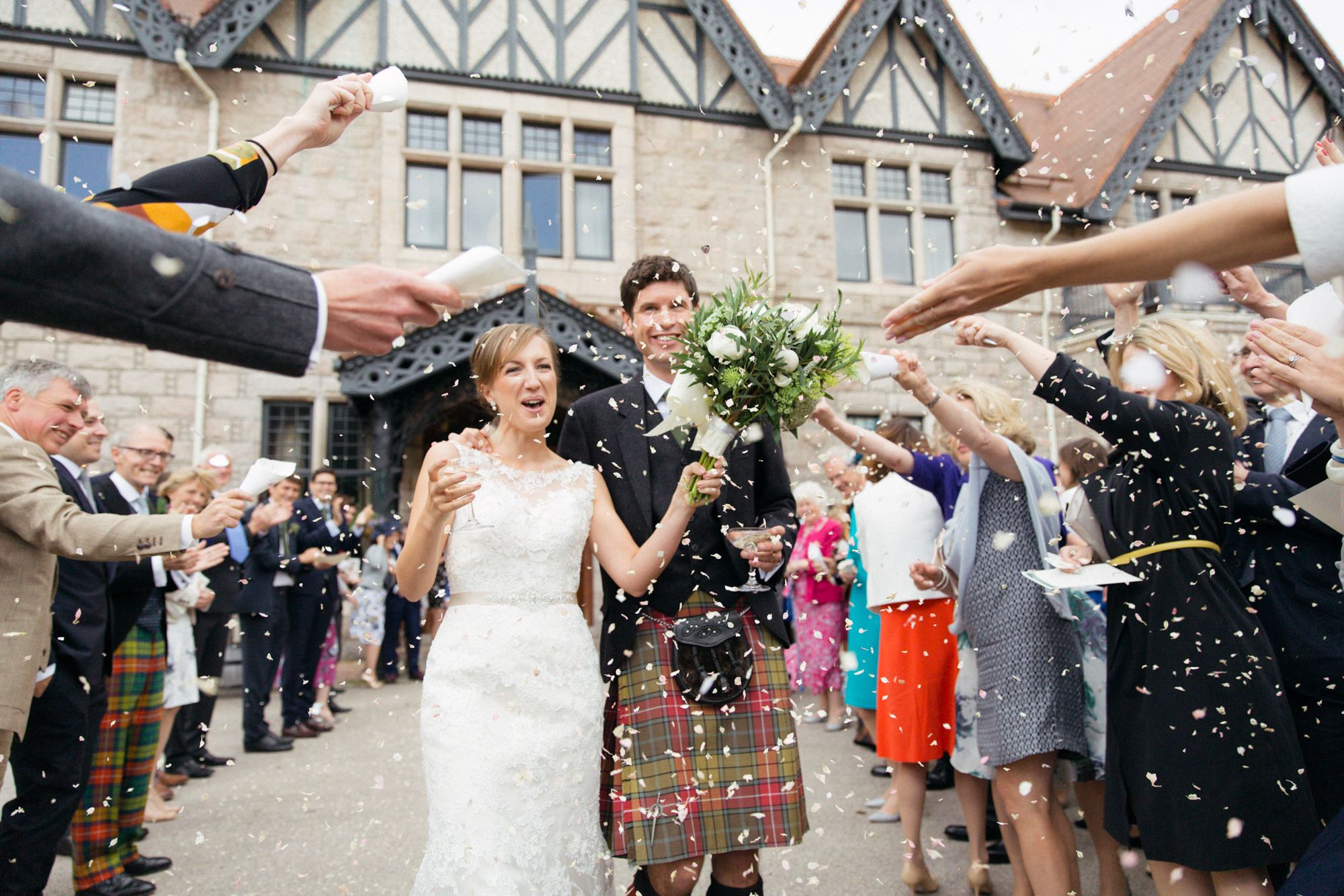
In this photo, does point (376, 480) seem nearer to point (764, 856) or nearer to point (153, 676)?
point (153, 676)

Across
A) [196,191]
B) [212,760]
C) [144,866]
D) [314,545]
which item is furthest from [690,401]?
[314,545]

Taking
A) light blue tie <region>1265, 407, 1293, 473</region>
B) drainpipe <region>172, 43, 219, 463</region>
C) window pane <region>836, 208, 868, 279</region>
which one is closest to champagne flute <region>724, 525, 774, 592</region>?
light blue tie <region>1265, 407, 1293, 473</region>

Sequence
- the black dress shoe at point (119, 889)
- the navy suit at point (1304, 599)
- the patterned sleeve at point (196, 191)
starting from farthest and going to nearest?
1. the black dress shoe at point (119, 889)
2. the navy suit at point (1304, 599)
3. the patterned sleeve at point (196, 191)

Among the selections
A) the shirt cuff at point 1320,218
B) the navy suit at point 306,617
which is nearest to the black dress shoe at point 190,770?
the navy suit at point 306,617

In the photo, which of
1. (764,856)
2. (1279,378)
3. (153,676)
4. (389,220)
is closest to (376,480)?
(389,220)

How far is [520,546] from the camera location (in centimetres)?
319

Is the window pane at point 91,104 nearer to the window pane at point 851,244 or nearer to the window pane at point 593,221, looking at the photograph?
the window pane at point 593,221

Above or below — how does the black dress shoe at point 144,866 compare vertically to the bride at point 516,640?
below

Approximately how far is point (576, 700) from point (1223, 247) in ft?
7.69

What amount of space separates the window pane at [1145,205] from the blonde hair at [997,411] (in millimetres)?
13029

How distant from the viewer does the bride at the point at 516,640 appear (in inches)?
111

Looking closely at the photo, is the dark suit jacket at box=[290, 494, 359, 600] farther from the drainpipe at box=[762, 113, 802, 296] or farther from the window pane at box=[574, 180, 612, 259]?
the drainpipe at box=[762, 113, 802, 296]

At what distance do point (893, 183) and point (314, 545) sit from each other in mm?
11162

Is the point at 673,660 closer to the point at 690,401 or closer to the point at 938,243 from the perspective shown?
the point at 690,401
